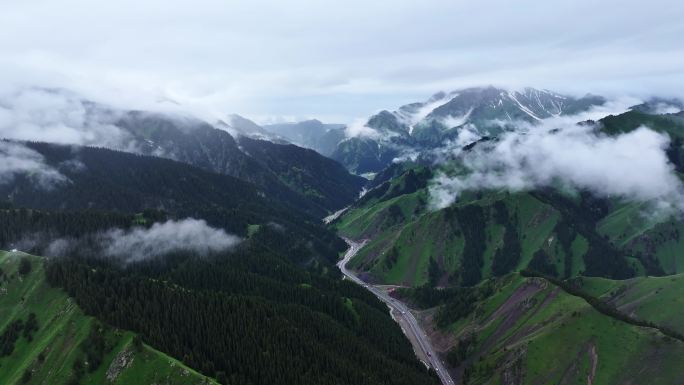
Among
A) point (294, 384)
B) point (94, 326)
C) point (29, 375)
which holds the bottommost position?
point (294, 384)

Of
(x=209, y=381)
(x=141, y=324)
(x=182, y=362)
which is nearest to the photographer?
(x=209, y=381)

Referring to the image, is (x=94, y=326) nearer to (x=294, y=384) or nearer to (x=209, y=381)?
(x=209, y=381)

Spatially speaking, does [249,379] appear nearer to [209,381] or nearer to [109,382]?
[209,381]

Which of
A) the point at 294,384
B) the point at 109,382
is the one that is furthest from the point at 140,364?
the point at 294,384

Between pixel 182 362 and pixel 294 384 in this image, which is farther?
pixel 294 384

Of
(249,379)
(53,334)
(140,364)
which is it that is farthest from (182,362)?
(53,334)

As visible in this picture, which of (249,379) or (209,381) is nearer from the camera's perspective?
(209,381)

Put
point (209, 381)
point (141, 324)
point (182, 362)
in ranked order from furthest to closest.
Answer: point (141, 324)
point (182, 362)
point (209, 381)

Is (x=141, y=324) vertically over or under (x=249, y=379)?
over

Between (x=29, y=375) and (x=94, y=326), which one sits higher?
(x=94, y=326)
